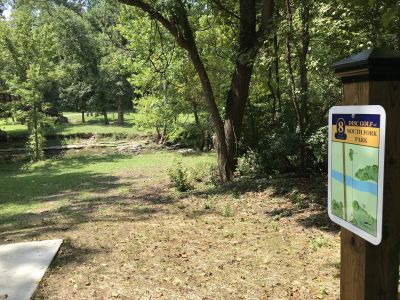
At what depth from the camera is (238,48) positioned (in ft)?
31.3

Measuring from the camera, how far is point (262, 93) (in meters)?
11.6

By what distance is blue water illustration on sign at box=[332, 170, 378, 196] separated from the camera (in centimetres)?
175

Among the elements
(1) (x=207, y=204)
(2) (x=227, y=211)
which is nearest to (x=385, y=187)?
(2) (x=227, y=211)

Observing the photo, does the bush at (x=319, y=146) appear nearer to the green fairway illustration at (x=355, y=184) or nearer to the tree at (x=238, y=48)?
the tree at (x=238, y=48)

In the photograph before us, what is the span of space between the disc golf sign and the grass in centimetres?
929

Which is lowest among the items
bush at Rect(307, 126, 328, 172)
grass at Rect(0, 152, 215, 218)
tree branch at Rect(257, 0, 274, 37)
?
grass at Rect(0, 152, 215, 218)

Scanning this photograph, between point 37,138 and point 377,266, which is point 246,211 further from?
point 37,138

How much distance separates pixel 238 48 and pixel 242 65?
53 centimetres

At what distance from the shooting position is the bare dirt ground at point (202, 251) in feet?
12.1

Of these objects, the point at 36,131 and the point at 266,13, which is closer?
the point at 266,13

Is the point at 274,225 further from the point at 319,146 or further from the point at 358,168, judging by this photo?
the point at 358,168

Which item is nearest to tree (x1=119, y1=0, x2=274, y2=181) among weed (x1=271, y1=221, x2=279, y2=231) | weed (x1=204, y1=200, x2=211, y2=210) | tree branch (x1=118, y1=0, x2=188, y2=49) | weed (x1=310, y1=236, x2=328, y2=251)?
tree branch (x1=118, y1=0, x2=188, y2=49)

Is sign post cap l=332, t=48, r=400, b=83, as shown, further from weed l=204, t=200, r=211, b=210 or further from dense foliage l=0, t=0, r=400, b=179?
weed l=204, t=200, r=211, b=210

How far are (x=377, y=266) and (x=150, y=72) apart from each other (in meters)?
17.3
